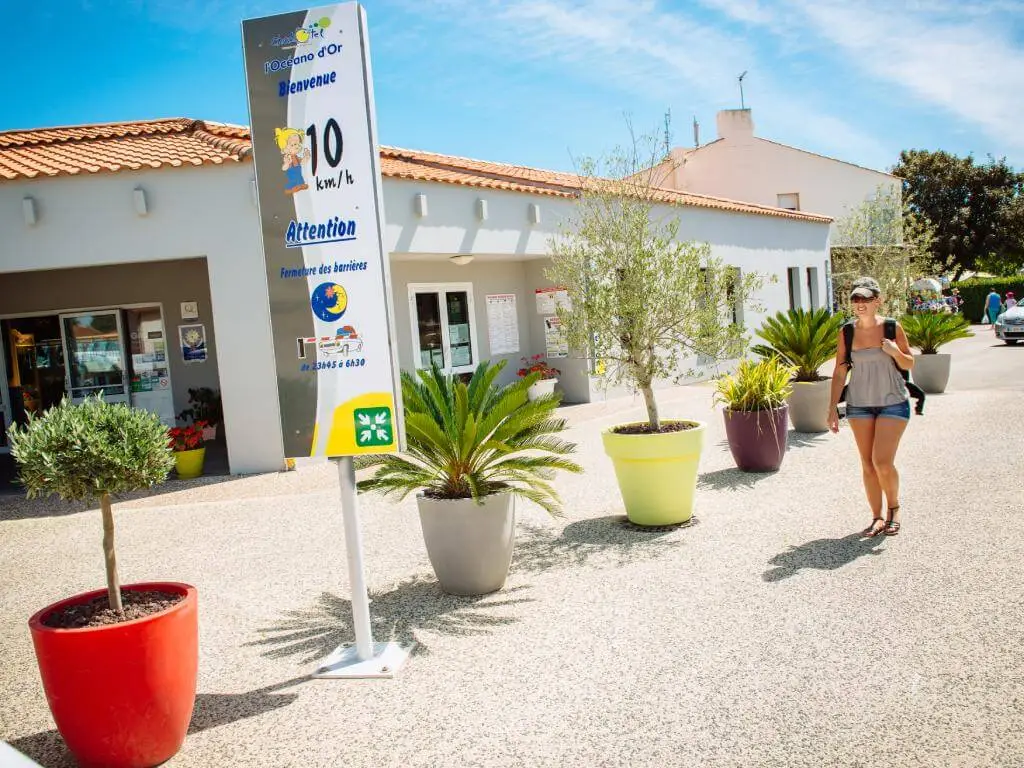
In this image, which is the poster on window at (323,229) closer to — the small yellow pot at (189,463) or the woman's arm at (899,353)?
the woman's arm at (899,353)

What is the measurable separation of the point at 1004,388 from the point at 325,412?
12870 millimetres

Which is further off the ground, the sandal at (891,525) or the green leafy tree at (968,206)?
the green leafy tree at (968,206)

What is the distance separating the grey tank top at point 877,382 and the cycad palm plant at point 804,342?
15.0ft

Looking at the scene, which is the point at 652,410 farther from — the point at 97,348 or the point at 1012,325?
the point at 1012,325

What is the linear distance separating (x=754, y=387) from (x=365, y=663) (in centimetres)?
552

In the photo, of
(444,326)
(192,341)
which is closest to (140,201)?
(192,341)

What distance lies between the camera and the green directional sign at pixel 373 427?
418 centimetres

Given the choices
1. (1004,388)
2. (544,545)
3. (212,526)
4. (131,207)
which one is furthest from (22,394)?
(1004,388)

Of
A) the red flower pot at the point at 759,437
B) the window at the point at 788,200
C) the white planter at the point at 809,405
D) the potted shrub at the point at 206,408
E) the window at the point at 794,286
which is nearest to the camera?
the red flower pot at the point at 759,437

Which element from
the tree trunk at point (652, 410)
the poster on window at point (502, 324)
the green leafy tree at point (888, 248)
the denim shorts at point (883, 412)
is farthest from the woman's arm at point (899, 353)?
the green leafy tree at point (888, 248)

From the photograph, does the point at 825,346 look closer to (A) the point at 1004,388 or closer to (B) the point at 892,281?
(A) the point at 1004,388

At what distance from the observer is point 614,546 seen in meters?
6.11

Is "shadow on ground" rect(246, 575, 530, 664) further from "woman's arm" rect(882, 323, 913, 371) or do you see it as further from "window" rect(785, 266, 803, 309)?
"window" rect(785, 266, 803, 309)

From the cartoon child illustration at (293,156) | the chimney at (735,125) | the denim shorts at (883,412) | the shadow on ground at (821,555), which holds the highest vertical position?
the chimney at (735,125)
